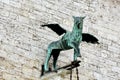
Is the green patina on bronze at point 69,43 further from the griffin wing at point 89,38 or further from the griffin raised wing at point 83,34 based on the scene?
the griffin wing at point 89,38

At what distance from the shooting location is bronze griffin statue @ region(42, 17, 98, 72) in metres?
7.62

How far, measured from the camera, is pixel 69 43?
7629 mm

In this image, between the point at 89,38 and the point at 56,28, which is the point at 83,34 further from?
the point at 56,28

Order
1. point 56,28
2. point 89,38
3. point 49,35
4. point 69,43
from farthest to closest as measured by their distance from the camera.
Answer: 1. point 49,35
2. point 89,38
3. point 56,28
4. point 69,43

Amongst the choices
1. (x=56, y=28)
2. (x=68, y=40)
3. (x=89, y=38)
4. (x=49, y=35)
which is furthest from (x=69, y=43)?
(x=49, y=35)

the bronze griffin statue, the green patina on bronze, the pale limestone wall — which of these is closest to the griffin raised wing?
the bronze griffin statue

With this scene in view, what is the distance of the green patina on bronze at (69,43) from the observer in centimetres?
761

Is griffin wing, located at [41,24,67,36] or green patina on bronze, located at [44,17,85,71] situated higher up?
griffin wing, located at [41,24,67,36]

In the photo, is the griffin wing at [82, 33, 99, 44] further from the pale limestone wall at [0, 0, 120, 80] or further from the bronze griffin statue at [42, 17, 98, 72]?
the pale limestone wall at [0, 0, 120, 80]

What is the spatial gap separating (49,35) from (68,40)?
61cm

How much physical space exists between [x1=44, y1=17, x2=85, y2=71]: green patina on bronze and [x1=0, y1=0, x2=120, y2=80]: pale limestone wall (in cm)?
19

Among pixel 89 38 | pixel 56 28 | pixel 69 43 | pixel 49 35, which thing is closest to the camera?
pixel 69 43

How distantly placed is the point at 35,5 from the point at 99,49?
1209 millimetres

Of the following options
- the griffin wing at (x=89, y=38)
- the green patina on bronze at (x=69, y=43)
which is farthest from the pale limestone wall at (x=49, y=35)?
the griffin wing at (x=89, y=38)
